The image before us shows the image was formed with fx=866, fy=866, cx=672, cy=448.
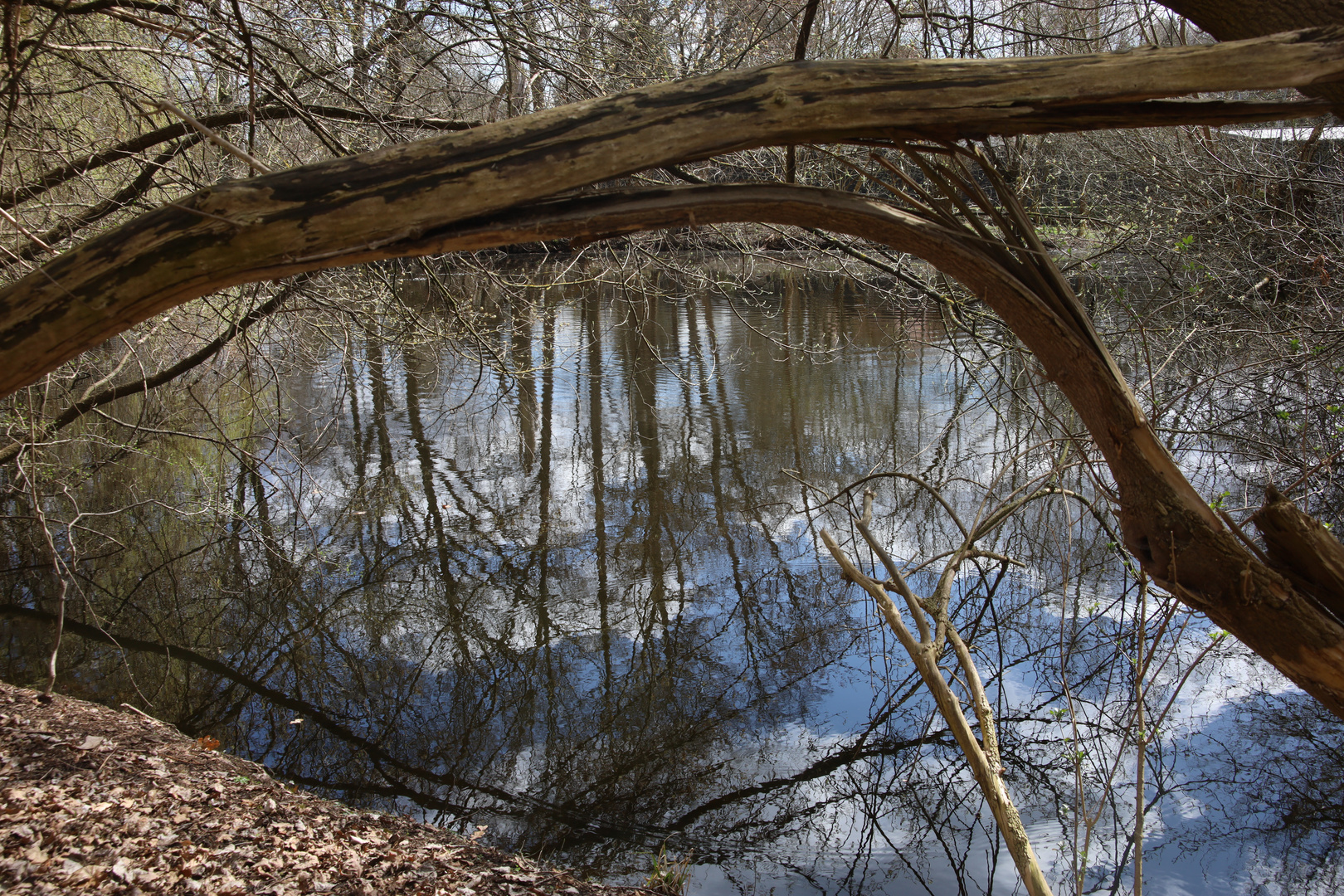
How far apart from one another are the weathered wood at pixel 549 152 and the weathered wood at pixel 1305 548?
1.04 metres

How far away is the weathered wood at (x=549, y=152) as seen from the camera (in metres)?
2.15

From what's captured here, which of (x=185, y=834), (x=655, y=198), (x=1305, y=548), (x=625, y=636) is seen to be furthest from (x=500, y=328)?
(x=1305, y=548)

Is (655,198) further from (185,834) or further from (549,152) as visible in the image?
(185,834)

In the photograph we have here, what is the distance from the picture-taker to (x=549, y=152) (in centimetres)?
218

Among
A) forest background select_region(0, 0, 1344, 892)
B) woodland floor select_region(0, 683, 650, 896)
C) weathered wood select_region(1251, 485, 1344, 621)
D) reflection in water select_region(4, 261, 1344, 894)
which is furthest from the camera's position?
reflection in water select_region(4, 261, 1344, 894)

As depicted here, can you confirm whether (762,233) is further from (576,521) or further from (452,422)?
(452,422)

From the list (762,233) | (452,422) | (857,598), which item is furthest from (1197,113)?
(452,422)

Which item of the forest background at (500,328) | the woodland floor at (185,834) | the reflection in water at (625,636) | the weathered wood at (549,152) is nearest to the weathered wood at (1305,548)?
the forest background at (500,328)

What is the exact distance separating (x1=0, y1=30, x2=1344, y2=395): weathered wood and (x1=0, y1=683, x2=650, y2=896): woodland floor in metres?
2.01

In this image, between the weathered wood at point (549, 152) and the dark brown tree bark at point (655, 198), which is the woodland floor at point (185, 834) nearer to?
the dark brown tree bark at point (655, 198)

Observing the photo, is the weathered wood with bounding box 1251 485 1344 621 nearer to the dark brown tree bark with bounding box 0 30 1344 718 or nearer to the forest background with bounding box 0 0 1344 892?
the dark brown tree bark with bounding box 0 30 1344 718

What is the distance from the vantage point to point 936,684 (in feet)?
9.87

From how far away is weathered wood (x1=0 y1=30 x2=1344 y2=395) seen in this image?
2152 millimetres

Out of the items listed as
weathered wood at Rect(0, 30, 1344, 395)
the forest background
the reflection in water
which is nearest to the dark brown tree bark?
weathered wood at Rect(0, 30, 1344, 395)
